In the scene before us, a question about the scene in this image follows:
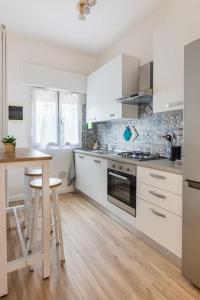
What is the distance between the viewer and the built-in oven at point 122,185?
224 cm

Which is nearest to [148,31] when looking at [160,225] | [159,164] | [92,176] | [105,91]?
[105,91]

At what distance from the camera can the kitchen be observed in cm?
150

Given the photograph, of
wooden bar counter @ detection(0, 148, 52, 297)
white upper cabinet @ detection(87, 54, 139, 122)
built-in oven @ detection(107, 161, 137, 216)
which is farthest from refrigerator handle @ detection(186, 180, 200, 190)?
white upper cabinet @ detection(87, 54, 139, 122)

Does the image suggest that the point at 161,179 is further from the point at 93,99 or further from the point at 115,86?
the point at 93,99

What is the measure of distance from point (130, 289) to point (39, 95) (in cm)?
313

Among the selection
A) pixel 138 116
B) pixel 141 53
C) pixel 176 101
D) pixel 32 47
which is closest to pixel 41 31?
pixel 32 47

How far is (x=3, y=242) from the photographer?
1.43 m

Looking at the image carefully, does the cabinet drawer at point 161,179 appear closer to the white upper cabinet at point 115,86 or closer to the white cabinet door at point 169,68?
the white cabinet door at point 169,68

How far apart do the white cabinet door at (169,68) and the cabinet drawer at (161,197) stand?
86 cm

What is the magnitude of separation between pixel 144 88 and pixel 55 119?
181 cm

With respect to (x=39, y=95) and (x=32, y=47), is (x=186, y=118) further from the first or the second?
(x=32, y=47)

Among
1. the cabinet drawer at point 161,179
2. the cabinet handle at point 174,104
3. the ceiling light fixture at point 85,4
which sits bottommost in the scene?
the cabinet drawer at point 161,179

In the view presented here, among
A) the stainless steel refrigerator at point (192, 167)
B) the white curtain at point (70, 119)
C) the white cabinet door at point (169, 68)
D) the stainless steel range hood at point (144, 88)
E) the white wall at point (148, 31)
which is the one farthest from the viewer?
the white curtain at point (70, 119)

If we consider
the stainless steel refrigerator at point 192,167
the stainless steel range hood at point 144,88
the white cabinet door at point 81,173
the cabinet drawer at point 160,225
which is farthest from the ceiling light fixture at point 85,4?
the white cabinet door at point 81,173
